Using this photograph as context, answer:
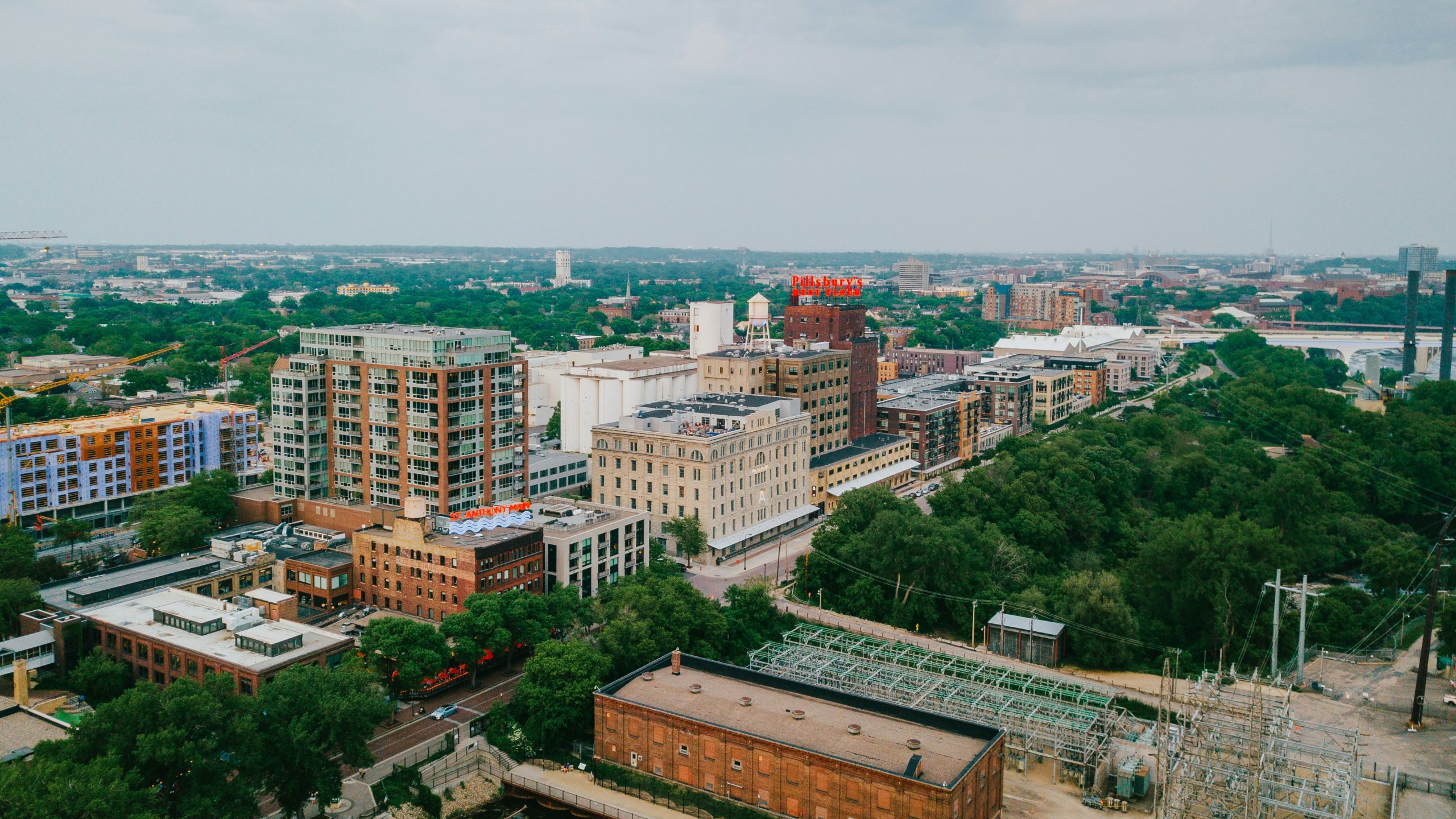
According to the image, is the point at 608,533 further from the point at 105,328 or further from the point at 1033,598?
the point at 105,328

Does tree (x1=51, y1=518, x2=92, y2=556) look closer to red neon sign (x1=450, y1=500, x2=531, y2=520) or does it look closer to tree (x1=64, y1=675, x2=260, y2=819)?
red neon sign (x1=450, y1=500, x2=531, y2=520)

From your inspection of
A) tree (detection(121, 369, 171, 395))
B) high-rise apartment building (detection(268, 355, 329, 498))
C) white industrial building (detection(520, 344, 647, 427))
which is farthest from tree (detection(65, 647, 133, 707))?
tree (detection(121, 369, 171, 395))

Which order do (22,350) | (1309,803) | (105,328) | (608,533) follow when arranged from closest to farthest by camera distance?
(1309,803) < (608,533) < (22,350) < (105,328)

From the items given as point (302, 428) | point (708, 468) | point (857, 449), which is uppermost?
point (302, 428)

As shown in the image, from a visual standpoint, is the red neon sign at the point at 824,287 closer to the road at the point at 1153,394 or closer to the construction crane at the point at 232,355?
the road at the point at 1153,394

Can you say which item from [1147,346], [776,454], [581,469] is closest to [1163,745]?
[776,454]

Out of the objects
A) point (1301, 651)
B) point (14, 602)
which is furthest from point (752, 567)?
point (14, 602)

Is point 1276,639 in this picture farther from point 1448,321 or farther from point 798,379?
point 1448,321
